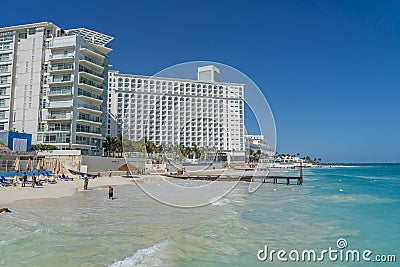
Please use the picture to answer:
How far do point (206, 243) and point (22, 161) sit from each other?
94.5ft

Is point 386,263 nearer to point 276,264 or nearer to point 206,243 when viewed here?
point 276,264

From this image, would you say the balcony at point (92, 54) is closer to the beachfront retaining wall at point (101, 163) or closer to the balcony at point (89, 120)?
the balcony at point (89, 120)

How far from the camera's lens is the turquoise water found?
893 centimetres

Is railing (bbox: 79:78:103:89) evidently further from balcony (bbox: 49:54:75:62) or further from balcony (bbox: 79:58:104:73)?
balcony (bbox: 49:54:75:62)

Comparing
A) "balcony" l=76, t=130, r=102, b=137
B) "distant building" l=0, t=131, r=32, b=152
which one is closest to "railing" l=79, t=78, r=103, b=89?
"balcony" l=76, t=130, r=102, b=137

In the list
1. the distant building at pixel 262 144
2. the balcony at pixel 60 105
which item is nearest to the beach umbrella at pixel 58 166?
the balcony at pixel 60 105

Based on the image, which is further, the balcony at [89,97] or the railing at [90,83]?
the railing at [90,83]

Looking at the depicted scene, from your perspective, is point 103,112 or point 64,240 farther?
point 103,112

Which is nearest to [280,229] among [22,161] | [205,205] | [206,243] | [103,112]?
[206,243]

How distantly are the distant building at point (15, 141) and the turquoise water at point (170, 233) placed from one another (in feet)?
67.6

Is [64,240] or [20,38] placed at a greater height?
[20,38]

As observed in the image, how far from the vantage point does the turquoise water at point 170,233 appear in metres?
8.93

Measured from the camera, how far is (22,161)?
32.9 meters

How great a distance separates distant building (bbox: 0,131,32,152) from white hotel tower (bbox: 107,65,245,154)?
2801 centimetres
